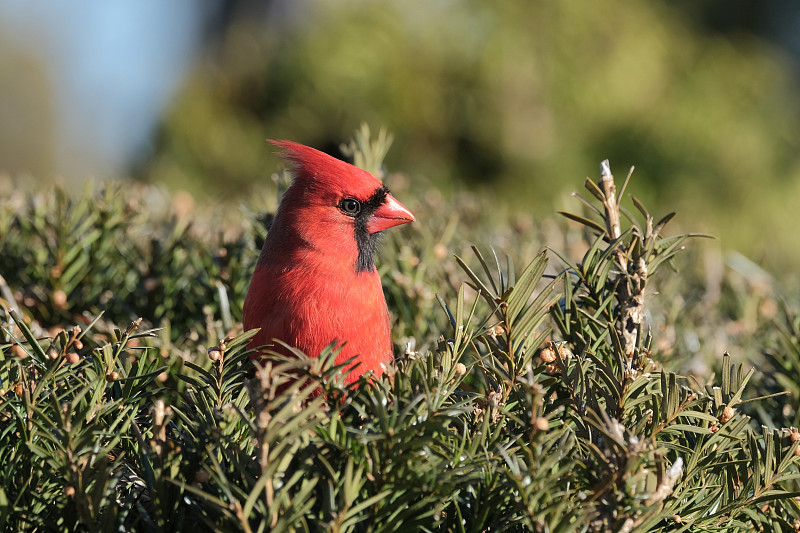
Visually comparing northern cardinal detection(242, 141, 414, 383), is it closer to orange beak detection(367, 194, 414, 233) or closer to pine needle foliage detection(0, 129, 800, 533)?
orange beak detection(367, 194, 414, 233)

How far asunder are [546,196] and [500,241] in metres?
4.94

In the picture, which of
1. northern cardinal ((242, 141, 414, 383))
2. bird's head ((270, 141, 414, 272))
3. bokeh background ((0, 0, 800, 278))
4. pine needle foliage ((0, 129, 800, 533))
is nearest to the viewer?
pine needle foliage ((0, 129, 800, 533))

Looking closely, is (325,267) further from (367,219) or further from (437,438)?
(437,438)

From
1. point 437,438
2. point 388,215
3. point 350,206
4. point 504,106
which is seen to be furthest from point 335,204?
point 504,106

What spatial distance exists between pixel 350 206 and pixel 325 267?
9.2 inches

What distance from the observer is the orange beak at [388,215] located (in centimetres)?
193

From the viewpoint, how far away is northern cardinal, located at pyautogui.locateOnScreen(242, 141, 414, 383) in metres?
1.56

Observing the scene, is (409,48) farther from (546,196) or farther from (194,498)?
(194,498)

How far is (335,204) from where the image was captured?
6.20ft

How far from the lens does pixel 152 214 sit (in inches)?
116

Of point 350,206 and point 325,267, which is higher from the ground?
point 350,206

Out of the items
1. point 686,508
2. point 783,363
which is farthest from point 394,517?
point 783,363

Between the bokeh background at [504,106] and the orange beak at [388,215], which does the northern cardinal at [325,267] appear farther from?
the bokeh background at [504,106]

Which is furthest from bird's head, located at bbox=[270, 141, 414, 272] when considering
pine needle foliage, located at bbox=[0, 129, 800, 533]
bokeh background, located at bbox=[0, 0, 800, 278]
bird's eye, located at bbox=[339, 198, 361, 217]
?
bokeh background, located at bbox=[0, 0, 800, 278]
